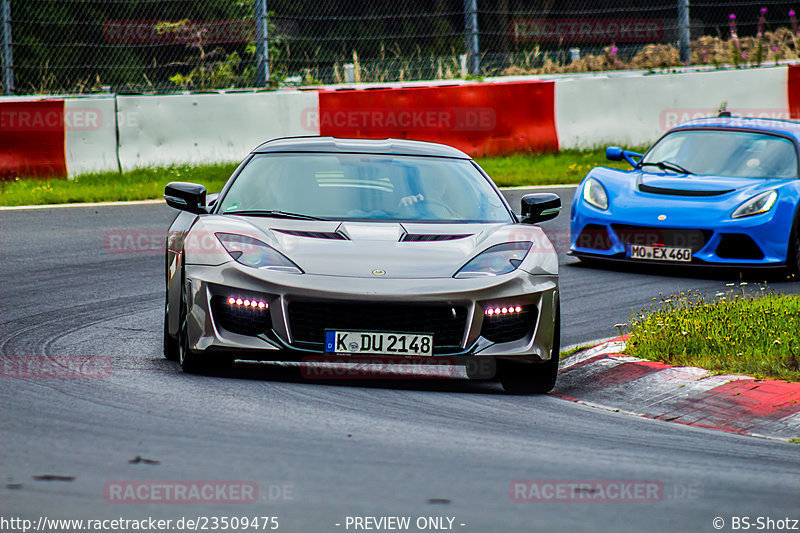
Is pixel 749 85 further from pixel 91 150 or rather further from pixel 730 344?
pixel 730 344

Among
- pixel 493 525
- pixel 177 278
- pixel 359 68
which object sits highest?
pixel 359 68

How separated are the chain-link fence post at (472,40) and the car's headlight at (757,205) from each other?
767 cm

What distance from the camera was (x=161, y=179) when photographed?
15469 millimetres

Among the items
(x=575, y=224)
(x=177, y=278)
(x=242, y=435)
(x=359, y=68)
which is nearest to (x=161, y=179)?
(x=359, y=68)

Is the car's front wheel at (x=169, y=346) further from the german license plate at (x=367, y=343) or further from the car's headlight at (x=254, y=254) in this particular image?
the german license plate at (x=367, y=343)

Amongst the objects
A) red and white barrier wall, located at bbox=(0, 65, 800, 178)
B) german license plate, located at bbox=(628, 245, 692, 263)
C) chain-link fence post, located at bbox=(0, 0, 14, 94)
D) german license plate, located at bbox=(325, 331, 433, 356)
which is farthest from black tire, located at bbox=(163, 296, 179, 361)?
chain-link fence post, located at bbox=(0, 0, 14, 94)

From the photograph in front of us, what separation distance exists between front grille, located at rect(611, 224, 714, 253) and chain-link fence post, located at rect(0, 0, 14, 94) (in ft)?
28.3

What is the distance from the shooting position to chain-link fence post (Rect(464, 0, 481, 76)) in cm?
1745

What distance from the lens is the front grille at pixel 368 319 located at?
5.80 m

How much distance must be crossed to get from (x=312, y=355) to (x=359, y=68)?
13.2 meters

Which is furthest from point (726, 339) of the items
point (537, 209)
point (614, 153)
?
point (614, 153)

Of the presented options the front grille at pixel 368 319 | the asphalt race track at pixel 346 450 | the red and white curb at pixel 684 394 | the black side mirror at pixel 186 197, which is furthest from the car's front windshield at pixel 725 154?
the front grille at pixel 368 319

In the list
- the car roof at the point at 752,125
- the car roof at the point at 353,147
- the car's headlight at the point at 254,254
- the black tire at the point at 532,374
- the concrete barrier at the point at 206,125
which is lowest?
the black tire at the point at 532,374

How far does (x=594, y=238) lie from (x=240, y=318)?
18.5 feet
